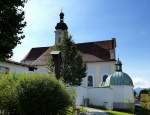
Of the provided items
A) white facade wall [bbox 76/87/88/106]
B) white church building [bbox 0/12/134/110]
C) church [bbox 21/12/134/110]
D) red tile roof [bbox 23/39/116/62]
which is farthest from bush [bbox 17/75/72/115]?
red tile roof [bbox 23/39/116/62]

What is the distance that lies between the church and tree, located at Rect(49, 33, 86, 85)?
2846 millimetres

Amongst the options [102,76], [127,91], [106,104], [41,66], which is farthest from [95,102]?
[41,66]

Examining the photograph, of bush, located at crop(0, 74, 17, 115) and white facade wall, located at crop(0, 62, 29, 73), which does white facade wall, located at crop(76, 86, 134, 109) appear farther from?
bush, located at crop(0, 74, 17, 115)

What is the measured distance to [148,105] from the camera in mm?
53188

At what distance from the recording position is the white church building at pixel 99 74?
5166cm

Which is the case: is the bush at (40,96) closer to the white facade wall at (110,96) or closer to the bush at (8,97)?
the bush at (8,97)

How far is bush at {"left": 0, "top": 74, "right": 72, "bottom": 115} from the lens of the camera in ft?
54.7

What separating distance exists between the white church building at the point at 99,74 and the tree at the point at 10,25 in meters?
18.5

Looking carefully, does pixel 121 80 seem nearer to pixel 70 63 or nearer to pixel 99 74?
pixel 70 63

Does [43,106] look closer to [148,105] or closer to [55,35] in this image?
[148,105]

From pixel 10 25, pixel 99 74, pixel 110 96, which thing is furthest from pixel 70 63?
pixel 10 25

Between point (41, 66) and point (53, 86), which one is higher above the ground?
point (41, 66)

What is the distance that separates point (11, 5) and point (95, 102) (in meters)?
35.2

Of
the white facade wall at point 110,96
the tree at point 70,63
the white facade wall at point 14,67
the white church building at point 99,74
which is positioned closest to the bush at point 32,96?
the white facade wall at point 14,67
